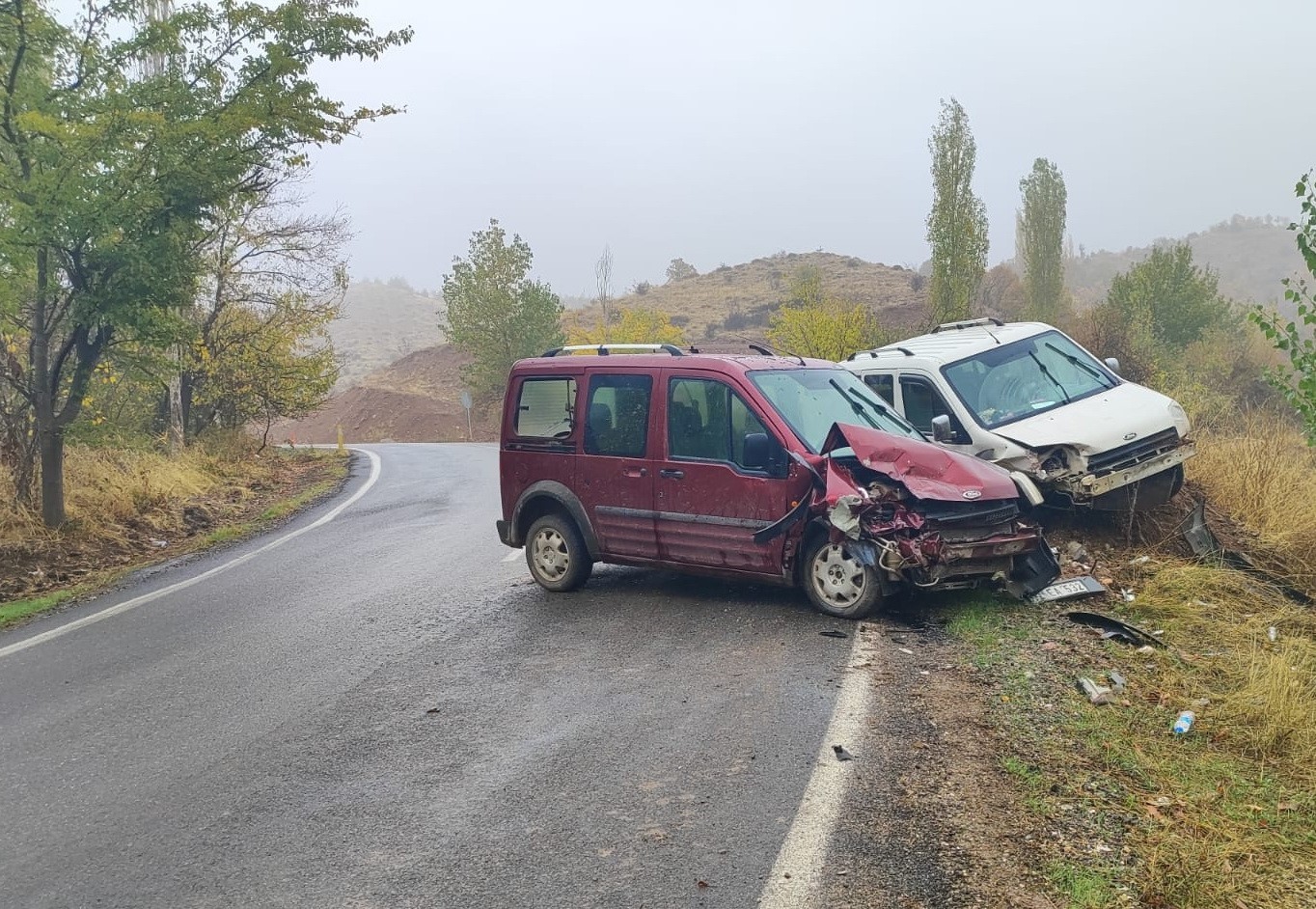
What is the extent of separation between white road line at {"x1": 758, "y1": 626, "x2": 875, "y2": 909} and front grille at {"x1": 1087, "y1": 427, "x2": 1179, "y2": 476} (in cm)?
371

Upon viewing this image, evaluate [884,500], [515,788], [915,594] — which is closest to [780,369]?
[884,500]

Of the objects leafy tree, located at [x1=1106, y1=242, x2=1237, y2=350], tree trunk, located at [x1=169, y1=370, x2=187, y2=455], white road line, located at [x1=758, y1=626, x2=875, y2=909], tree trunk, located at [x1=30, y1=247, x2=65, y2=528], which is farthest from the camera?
leafy tree, located at [x1=1106, y1=242, x2=1237, y2=350]

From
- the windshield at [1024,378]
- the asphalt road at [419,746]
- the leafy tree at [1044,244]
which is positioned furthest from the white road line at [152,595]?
the leafy tree at [1044,244]

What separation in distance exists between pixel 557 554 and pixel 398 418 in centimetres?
5242

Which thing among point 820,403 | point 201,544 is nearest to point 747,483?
point 820,403

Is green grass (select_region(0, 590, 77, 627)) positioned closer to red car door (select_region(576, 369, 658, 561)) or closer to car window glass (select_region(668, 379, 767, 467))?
red car door (select_region(576, 369, 658, 561))

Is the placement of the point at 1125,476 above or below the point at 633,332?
below

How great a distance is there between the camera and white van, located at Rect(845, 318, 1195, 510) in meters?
7.86

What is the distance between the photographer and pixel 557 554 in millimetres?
8031

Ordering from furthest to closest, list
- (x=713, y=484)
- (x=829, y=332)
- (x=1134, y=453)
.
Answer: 1. (x=829, y=332)
2. (x=1134, y=453)
3. (x=713, y=484)

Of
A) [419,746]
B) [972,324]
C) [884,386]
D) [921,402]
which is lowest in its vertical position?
[419,746]

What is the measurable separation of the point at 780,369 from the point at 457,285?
142 feet

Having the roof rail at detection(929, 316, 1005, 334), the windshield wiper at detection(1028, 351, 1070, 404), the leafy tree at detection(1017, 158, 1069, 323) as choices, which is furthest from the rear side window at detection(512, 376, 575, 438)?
the leafy tree at detection(1017, 158, 1069, 323)

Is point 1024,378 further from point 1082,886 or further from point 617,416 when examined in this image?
point 1082,886
